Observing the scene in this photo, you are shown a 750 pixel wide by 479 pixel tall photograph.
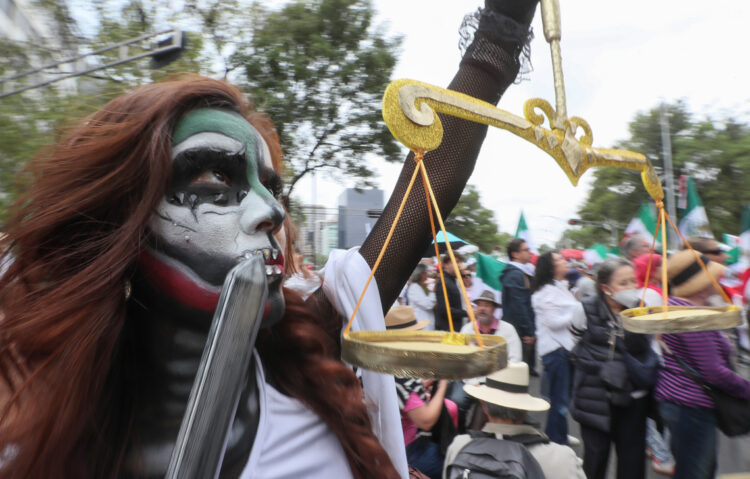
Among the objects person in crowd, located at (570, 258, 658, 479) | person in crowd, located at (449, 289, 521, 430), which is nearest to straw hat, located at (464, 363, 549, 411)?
person in crowd, located at (449, 289, 521, 430)

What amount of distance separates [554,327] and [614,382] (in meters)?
1.50

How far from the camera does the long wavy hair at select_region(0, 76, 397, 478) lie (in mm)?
950

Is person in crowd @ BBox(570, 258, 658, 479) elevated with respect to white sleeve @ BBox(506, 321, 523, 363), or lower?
elevated

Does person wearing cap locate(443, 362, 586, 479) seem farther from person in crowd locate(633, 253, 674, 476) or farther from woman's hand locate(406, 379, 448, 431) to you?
person in crowd locate(633, 253, 674, 476)

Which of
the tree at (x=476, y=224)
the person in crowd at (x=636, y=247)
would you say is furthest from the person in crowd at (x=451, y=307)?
the tree at (x=476, y=224)

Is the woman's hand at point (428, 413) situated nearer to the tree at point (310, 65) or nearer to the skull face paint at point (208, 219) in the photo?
the skull face paint at point (208, 219)

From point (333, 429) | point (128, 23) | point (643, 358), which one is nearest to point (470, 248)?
point (643, 358)

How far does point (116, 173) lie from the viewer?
104cm

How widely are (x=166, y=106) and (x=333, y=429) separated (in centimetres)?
77

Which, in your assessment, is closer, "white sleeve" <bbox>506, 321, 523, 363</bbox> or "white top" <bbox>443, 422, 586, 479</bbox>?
"white top" <bbox>443, 422, 586, 479</bbox>

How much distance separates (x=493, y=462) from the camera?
88.0 inches

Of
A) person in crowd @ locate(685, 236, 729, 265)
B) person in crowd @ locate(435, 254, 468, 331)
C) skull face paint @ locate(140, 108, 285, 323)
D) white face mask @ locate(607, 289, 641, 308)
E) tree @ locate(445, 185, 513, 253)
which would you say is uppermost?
skull face paint @ locate(140, 108, 285, 323)

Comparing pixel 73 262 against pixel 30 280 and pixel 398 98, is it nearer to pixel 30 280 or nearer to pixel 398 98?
pixel 30 280

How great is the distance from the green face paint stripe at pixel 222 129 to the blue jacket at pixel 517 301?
4.60m
